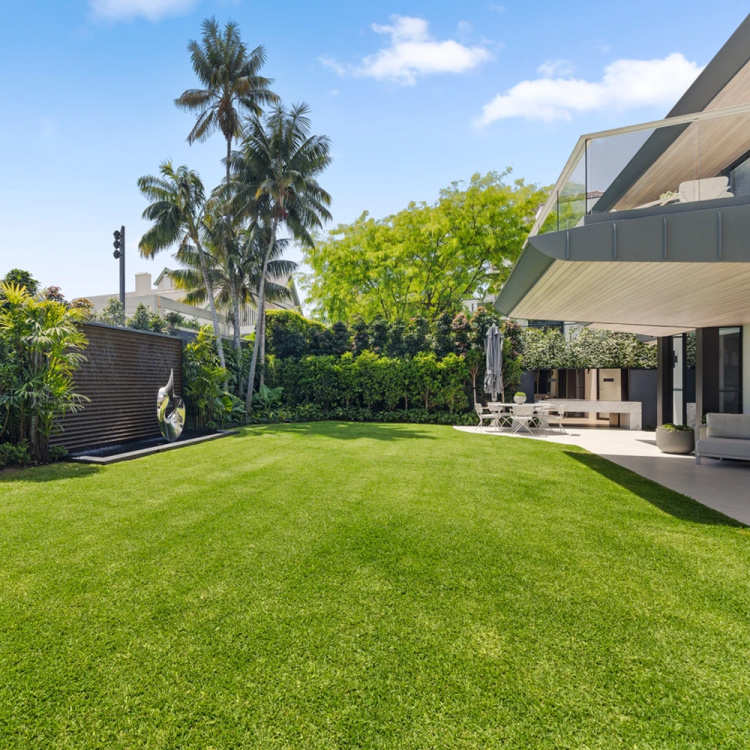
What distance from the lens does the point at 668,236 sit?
4.58 m

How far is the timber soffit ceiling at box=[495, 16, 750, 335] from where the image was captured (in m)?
4.55

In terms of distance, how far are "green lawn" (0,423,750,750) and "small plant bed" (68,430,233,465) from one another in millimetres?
2073

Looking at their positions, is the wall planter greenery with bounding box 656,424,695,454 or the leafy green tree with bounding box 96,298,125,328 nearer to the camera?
the wall planter greenery with bounding box 656,424,695,454

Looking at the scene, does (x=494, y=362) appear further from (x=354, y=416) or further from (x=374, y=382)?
(x=354, y=416)

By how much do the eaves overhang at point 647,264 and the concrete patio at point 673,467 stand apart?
287 centimetres

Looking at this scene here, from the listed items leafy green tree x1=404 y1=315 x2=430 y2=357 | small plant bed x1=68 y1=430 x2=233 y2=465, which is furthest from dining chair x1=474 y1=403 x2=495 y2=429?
small plant bed x1=68 y1=430 x2=233 y2=465

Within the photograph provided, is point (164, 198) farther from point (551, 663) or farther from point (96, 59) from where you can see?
point (551, 663)

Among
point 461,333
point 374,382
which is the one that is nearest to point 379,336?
point 374,382

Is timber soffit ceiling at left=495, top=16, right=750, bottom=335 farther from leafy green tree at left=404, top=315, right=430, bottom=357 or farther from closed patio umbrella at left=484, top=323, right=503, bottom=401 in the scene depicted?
leafy green tree at left=404, top=315, right=430, bottom=357

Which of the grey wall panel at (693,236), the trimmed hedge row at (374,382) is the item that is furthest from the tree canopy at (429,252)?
the grey wall panel at (693,236)

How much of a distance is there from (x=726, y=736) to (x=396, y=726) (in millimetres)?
1496

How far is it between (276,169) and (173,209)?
4.03 meters

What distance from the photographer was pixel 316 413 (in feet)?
52.9

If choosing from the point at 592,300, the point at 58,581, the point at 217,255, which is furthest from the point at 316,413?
the point at 58,581
